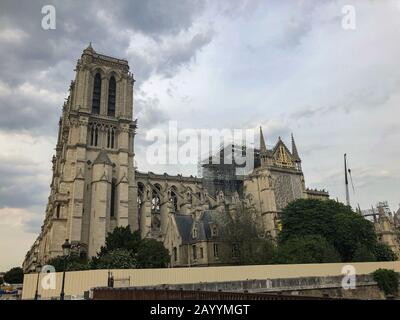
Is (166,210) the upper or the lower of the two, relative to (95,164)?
lower

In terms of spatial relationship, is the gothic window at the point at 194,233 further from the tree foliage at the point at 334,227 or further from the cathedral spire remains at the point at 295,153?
the cathedral spire remains at the point at 295,153

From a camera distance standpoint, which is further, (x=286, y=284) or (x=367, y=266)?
(x=367, y=266)

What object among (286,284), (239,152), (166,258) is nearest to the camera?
(286,284)

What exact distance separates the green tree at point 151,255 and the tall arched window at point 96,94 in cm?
2992

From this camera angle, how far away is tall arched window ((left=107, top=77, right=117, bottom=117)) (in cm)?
6003

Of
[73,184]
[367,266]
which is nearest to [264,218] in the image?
[367,266]

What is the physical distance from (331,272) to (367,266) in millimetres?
5050

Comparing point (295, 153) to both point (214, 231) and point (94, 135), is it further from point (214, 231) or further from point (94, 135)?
point (94, 135)

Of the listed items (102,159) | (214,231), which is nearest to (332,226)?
(214,231)

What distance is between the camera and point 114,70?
61.7 metres

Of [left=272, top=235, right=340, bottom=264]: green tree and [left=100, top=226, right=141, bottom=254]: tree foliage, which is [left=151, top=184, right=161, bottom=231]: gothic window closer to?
[left=100, top=226, right=141, bottom=254]: tree foliage

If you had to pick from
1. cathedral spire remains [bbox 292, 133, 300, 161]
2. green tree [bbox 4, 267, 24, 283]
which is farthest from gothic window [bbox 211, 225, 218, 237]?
green tree [bbox 4, 267, 24, 283]

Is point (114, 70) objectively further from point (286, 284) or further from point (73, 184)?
point (286, 284)

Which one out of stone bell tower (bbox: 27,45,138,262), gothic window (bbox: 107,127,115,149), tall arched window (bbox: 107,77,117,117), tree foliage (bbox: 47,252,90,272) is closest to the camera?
tree foliage (bbox: 47,252,90,272)
